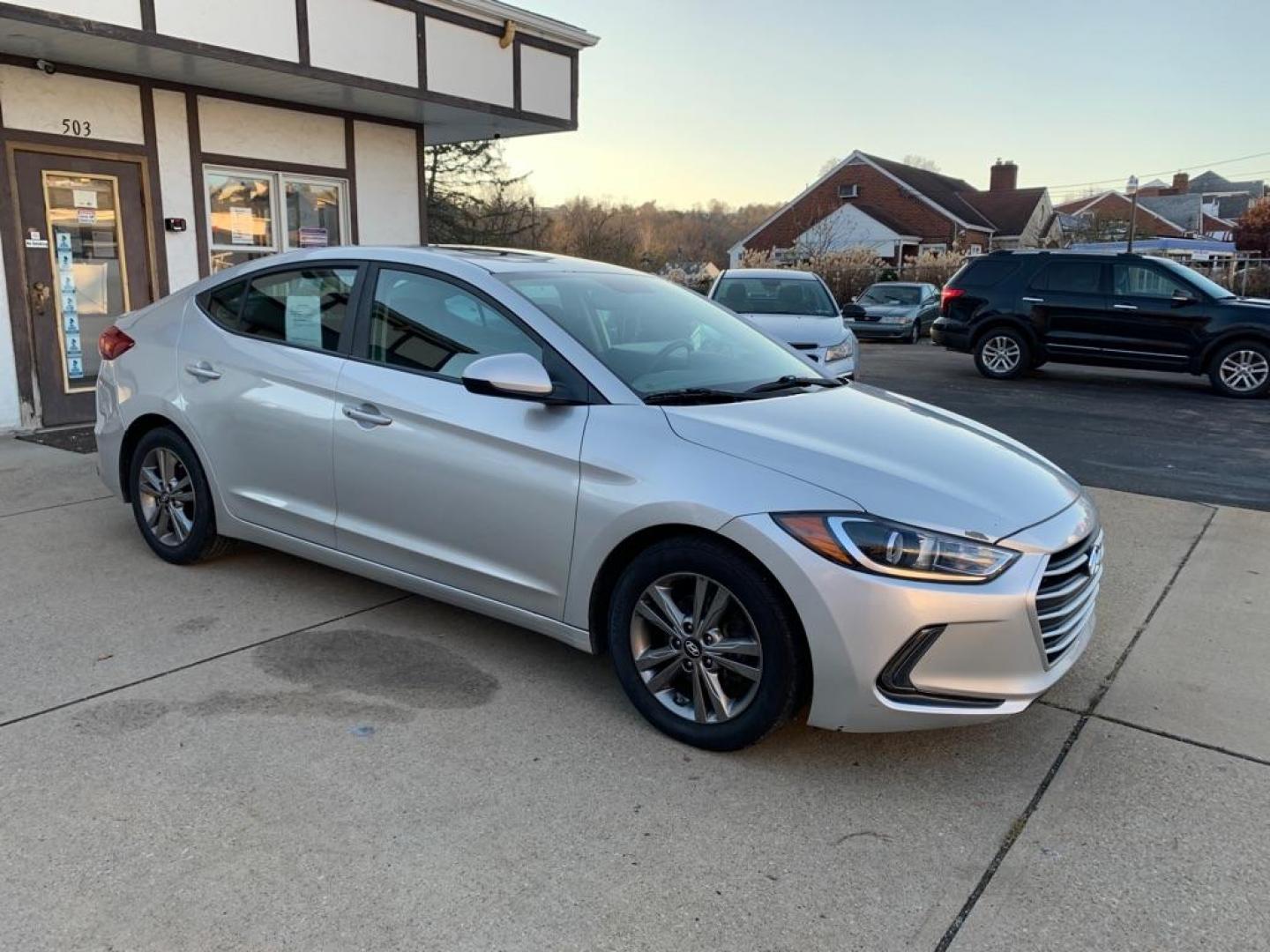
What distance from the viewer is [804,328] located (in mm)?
9547

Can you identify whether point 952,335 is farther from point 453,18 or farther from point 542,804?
point 542,804

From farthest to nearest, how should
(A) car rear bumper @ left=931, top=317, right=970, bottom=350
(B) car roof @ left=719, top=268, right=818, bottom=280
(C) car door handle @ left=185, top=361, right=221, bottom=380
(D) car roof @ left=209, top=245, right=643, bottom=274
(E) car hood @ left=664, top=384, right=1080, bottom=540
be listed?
1. (A) car rear bumper @ left=931, top=317, right=970, bottom=350
2. (B) car roof @ left=719, top=268, right=818, bottom=280
3. (C) car door handle @ left=185, top=361, right=221, bottom=380
4. (D) car roof @ left=209, top=245, right=643, bottom=274
5. (E) car hood @ left=664, top=384, right=1080, bottom=540

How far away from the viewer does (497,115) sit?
10.2 metres

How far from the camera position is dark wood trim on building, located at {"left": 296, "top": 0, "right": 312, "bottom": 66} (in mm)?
8195

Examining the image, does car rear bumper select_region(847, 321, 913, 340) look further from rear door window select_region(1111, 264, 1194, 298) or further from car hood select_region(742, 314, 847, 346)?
car hood select_region(742, 314, 847, 346)

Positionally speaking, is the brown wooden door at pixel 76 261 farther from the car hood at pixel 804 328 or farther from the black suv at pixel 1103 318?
the black suv at pixel 1103 318

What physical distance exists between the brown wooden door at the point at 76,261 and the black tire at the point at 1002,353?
10666mm

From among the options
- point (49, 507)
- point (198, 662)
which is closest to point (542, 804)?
point (198, 662)

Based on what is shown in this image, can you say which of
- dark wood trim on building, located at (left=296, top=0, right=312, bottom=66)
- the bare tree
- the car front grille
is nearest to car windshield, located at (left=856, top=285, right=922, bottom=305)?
the bare tree

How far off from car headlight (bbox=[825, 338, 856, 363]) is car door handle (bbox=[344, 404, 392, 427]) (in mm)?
6009

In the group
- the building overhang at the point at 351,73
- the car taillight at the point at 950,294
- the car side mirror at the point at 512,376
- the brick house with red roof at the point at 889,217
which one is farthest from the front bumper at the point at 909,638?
the brick house with red roof at the point at 889,217

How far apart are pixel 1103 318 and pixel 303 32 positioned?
10.3 metres

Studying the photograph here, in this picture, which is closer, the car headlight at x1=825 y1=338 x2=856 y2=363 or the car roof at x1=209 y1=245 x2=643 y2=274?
the car roof at x1=209 y1=245 x2=643 y2=274

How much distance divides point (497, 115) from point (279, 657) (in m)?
7.78
